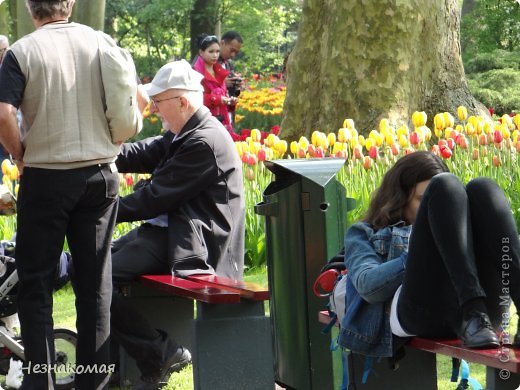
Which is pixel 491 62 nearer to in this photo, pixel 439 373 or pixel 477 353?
pixel 439 373

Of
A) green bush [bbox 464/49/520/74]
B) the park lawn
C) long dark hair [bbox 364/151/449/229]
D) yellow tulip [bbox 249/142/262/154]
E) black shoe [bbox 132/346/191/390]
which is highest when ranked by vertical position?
green bush [bbox 464/49/520/74]

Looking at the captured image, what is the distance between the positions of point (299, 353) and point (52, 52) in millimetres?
1621

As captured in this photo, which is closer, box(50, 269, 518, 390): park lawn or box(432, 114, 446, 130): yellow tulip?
box(50, 269, 518, 390): park lawn

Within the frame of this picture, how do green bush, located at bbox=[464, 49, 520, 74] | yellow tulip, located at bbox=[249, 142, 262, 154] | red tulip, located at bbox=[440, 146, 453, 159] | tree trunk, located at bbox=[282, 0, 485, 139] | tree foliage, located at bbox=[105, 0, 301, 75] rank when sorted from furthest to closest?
tree foliage, located at bbox=[105, 0, 301, 75] → green bush, located at bbox=[464, 49, 520, 74] → tree trunk, located at bbox=[282, 0, 485, 139] → yellow tulip, located at bbox=[249, 142, 262, 154] → red tulip, located at bbox=[440, 146, 453, 159]

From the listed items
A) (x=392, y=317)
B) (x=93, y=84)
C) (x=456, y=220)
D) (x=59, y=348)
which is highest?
(x=93, y=84)

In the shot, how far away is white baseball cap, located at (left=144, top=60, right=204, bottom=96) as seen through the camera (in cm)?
582

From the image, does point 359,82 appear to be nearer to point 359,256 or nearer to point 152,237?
point 152,237

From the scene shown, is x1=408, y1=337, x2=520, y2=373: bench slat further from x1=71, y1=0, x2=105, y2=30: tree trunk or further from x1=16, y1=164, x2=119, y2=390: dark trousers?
x1=71, y1=0, x2=105, y2=30: tree trunk

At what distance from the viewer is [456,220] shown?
3.74 meters

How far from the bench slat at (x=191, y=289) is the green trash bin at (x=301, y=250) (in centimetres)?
26

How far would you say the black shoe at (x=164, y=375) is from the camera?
223 inches

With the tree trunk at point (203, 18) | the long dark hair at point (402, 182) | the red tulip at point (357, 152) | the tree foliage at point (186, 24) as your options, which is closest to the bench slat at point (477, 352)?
the long dark hair at point (402, 182)

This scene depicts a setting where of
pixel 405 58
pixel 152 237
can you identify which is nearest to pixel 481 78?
pixel 405 58

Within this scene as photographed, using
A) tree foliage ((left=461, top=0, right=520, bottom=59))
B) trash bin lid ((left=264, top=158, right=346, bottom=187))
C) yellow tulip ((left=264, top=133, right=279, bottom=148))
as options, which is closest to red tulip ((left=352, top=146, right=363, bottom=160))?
yellow tulip ((left=264, top=133, right=279, bottom=148))
